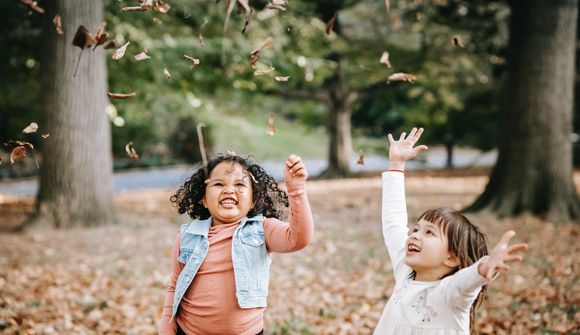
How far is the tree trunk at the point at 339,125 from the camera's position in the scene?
59.3 ft

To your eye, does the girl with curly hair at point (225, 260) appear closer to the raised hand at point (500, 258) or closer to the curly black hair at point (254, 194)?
the curly black hair at point (254, 194)

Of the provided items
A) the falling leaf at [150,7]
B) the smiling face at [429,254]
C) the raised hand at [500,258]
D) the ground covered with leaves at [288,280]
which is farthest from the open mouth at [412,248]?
the ground covered with leaves at [288,280]

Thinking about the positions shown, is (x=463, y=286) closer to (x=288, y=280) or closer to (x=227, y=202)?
(x=227, y=202)

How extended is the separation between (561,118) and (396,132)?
16.2 meters

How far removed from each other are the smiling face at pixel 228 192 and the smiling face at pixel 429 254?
788 millimetres

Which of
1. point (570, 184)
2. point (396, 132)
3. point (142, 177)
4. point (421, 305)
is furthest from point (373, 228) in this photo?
point (396, 132)

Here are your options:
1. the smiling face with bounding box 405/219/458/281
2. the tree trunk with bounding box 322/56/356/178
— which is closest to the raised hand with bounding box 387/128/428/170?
the smiling face with bounding box 405/219/458/281

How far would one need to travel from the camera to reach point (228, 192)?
2434mm

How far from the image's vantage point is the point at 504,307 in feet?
15.3

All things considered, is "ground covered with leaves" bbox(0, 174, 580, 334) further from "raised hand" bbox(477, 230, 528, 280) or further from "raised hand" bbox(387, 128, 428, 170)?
"raised hand" bbox(477, 230, 528, 280)

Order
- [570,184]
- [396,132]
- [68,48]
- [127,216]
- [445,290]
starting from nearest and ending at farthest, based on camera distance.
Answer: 1. [445,290]
2. [68,48]
3. [570,184]
4. [127,216]
5. [396,132]

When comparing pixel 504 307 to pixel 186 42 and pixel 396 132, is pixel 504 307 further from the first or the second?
pixel 396 132

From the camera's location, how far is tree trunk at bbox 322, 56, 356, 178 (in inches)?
712

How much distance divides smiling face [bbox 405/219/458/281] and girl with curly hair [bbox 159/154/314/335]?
19.7 inches
